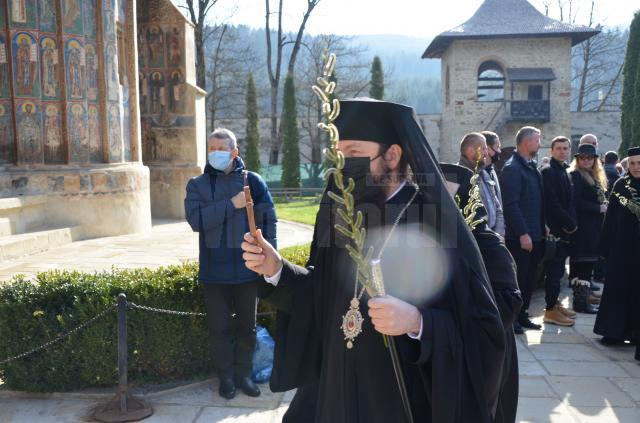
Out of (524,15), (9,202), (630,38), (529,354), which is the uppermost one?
(524,15)

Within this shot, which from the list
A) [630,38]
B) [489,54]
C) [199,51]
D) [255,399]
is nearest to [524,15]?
[489,54]

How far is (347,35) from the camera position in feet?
149

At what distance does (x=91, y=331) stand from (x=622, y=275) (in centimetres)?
522

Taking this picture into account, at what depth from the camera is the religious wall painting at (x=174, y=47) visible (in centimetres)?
1470

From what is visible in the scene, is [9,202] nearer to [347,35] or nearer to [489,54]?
[489,54]

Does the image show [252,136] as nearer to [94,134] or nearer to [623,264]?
[94,134]

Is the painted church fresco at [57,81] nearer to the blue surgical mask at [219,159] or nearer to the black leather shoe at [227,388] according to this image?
the blue surgical mask at [219,159]

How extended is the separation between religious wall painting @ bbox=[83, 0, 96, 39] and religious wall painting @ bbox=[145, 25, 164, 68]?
3751 millimetres

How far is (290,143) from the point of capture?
30.9m

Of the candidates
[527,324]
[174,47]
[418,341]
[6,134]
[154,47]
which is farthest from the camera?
[154,47]

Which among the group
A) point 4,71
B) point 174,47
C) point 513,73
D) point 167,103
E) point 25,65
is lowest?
point 167,103

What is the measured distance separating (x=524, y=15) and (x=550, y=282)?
32.9 m

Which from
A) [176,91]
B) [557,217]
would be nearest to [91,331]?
[557,217]

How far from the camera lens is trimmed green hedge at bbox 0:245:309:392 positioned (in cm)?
482
